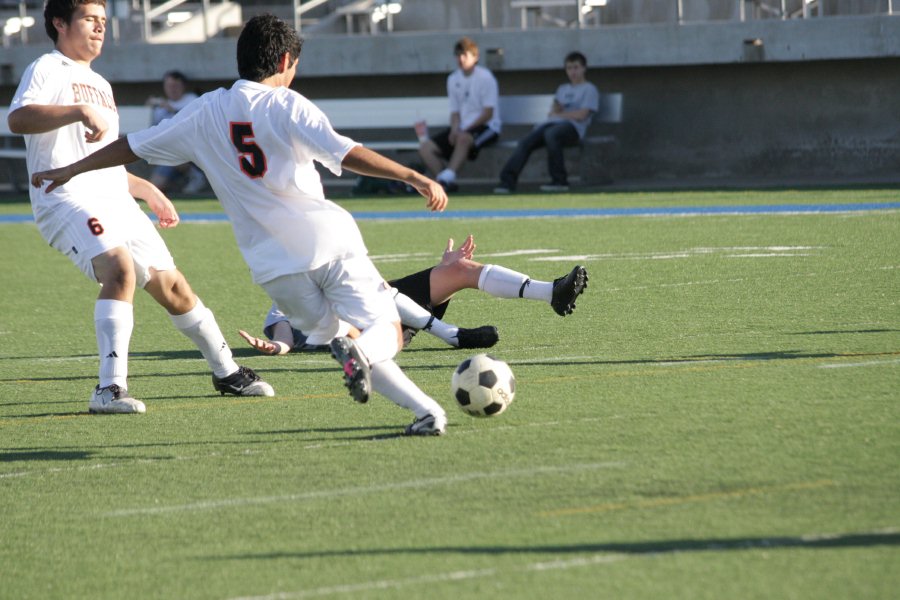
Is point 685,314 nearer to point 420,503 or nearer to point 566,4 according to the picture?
point 420,503

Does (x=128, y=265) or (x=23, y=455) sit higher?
(x=128, y=265)

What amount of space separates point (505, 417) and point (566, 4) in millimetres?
18774

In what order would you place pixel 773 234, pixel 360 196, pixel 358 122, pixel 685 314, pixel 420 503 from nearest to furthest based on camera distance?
pixel 420 503 → pixel 685 314 → pixel 773 234 → pixel 360 196 → pixel 358 122

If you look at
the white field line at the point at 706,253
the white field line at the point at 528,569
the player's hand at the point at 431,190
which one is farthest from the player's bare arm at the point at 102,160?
the white field line at the point at 706,253

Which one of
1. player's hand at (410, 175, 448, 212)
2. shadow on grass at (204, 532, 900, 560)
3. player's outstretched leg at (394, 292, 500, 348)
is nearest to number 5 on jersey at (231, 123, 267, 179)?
player's hand at (410, 175, 448, 212)

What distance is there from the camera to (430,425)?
6137 millimetres

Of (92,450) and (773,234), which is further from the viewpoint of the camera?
(773,234)

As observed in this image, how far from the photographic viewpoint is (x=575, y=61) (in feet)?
72.6

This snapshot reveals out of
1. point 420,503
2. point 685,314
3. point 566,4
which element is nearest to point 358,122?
point 566,4

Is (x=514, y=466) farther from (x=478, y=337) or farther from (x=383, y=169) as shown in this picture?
(x=478, y=337)

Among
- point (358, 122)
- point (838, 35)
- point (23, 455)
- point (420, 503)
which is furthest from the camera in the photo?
point (358, 122)

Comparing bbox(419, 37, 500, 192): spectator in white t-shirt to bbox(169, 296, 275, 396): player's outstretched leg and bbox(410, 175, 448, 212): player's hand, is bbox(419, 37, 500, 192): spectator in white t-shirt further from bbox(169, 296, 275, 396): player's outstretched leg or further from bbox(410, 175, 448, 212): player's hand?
bbox(410, 175, 448, 212): player's hand

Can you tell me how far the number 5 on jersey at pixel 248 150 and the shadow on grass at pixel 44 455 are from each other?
1407mm

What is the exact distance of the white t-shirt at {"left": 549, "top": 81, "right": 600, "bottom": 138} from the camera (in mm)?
22031
